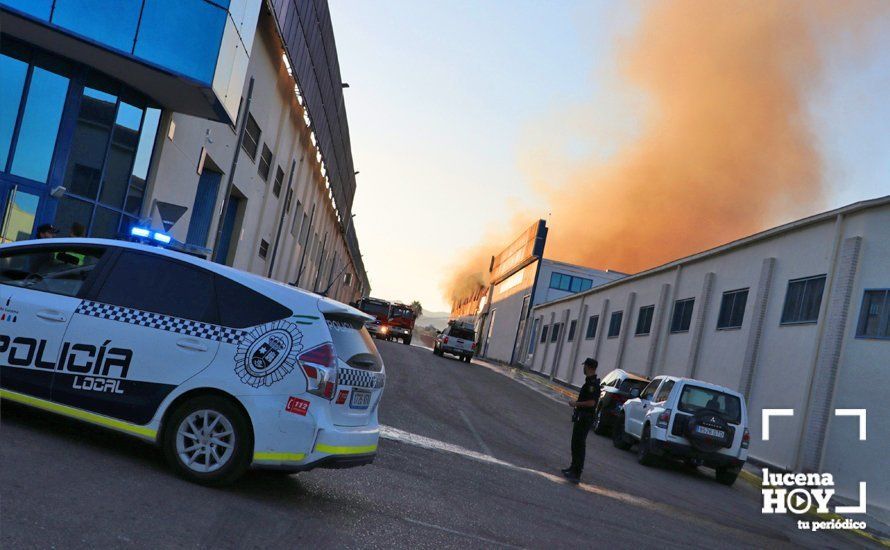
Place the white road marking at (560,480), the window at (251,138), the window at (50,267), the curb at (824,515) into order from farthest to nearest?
1. the window at (251,138)
2. the curb at (824,515)
3. the white road marking at (560,480)
4. the window at (50,267)

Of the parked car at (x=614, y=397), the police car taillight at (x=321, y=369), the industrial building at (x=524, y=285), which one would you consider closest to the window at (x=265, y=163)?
the parked car at (x=614, y=397)

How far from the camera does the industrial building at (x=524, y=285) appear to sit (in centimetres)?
7419

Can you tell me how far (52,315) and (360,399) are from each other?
2.67 meters

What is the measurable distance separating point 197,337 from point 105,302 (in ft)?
3.07

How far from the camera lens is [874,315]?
18.2m

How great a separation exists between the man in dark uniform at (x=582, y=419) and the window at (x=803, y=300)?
10566 mm

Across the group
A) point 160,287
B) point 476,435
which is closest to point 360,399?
point 160,287

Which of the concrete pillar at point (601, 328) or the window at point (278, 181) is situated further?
the concrete pillar at point (601, 328)

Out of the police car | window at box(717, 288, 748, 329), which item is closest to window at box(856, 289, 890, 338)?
window at box(717, 288, 748, 329)

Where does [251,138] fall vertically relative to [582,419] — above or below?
above

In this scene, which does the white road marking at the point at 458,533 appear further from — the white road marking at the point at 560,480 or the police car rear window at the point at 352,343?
the white road marking at the point at 560,480

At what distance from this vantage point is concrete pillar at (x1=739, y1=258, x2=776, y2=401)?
23281 mm

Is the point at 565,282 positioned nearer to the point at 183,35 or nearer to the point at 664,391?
the point at 664,391

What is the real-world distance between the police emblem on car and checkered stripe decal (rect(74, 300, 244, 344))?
0.13 meters
